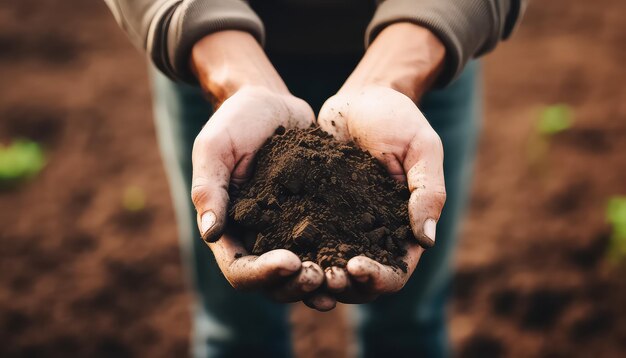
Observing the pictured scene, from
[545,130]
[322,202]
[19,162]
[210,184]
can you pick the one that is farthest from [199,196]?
[545,130]

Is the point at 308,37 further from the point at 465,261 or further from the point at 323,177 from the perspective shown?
the point at 465,261

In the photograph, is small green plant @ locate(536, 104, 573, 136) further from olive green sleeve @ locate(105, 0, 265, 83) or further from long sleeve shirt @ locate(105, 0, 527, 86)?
olive green sleeve @ locate(105, 0, 265, 83)

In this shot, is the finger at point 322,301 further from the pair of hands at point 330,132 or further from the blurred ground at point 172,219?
the blurred ground at point 172,219

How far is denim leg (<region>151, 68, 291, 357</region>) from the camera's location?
1.93 metres

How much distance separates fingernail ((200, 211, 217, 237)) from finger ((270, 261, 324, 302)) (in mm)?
212

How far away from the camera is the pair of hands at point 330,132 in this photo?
128 cm

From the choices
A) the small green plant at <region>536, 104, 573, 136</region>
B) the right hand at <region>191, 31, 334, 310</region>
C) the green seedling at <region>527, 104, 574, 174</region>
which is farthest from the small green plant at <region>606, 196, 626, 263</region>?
the right hand at <region>191, 31, 334, 310</region>

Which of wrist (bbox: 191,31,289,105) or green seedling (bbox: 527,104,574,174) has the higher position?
wrist (bbox: 191,31,289,105)

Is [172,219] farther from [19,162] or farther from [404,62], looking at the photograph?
[404,62]

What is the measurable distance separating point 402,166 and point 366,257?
34 cm

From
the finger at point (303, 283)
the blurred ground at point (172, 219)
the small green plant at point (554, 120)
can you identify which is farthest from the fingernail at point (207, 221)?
the small green plant at point (554, 120)

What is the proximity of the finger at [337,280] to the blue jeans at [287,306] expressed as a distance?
2.71 feet

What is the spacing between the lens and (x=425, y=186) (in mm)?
1418

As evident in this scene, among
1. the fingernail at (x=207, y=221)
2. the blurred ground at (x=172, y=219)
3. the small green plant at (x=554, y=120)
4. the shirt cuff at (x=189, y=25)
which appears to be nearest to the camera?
the fingernail at (x=207, y=221)
